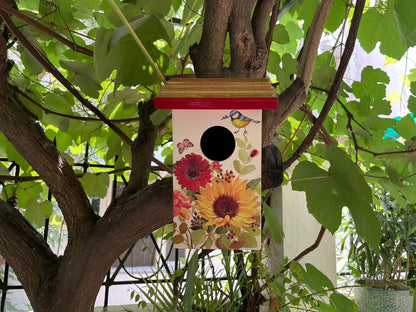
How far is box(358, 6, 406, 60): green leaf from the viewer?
86 centimetres

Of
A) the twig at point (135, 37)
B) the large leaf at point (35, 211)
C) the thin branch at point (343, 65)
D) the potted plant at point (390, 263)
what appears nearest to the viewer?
the twig at point (135, 37)

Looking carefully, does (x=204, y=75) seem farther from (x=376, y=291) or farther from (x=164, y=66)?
(x=376, y=291)

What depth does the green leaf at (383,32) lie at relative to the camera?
86 centimetres

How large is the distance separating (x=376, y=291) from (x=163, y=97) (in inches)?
78.7

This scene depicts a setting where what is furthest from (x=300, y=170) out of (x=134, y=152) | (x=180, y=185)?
(x=134, y=152)

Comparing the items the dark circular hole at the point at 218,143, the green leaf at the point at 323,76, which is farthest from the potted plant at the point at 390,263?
the dark circular hole at the point at 218,143

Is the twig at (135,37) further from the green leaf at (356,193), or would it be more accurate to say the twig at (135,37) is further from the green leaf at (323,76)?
the green leaf at (323,76)

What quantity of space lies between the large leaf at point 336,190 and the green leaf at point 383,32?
0.39 metres

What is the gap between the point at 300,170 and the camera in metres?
0.65

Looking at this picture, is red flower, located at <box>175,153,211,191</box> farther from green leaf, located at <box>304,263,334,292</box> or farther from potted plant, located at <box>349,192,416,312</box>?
potted plant, located at <box>349,192,416,312</box>

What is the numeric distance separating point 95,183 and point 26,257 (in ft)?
1.14

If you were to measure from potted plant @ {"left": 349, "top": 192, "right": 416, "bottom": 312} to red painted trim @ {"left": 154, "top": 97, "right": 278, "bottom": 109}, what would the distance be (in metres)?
1.83

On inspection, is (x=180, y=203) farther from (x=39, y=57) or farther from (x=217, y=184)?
(x=39, y=57)

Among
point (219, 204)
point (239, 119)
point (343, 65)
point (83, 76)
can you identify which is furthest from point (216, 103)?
point (83, 76)
